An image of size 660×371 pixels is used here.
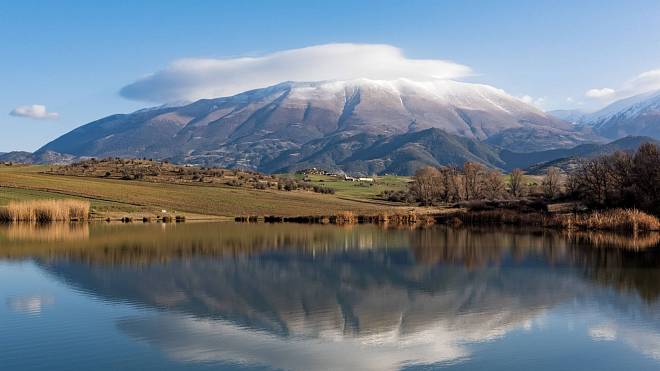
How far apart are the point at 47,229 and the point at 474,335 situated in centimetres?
4736

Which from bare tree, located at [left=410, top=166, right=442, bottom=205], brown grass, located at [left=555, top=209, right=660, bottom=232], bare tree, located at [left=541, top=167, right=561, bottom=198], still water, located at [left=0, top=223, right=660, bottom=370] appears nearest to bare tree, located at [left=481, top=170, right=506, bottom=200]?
bare tree, located at [left=410, top=166, right=442, bottom=205]

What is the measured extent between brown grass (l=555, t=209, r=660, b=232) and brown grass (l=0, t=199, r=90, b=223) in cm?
5044

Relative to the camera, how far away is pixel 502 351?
17.9 meters

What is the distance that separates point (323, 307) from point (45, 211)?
174ft

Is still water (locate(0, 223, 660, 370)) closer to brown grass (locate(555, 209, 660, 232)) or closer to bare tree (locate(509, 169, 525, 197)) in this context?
brown grass (locate(555, 209, 660, 232))

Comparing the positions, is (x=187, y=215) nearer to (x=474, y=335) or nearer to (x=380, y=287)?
(x=380, y=287)

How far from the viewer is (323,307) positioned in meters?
23.8

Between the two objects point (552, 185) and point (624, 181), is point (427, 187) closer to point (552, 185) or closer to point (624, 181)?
point (552, 185)

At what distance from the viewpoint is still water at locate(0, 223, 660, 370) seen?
Answer: 1725 centimetres

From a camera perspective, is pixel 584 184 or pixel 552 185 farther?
pixel 552 185

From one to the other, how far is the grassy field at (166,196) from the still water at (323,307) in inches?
1264

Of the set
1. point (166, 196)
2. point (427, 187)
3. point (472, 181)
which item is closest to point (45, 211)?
point (166, 196)

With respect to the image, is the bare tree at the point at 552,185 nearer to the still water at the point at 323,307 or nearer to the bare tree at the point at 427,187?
the bare tree at the point at 427,187

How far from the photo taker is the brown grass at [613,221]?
192ft
